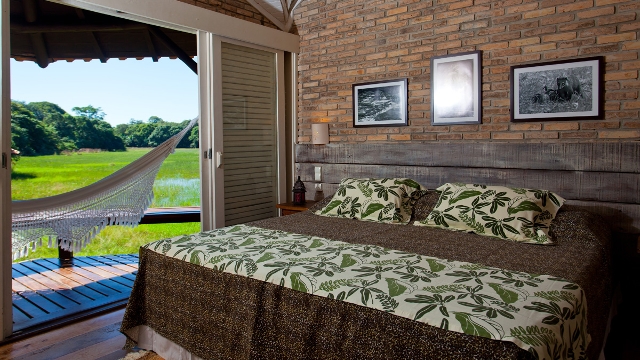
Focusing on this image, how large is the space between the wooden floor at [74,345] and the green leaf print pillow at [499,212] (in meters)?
1.86

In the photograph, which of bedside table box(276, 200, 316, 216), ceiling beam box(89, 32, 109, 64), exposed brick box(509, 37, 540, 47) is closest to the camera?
exposed brick box(509, 37, 540, 47)

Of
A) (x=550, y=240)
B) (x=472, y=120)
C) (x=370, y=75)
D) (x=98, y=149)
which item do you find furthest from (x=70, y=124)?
(x=550, y=240)

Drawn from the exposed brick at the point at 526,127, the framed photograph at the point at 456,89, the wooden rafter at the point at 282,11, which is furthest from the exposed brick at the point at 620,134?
the wooden rafter at the point at 282,11

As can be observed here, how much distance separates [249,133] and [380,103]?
1.16 meters

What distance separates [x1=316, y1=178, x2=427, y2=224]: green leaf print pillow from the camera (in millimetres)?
2904

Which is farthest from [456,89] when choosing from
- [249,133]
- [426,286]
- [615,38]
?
[426,286]

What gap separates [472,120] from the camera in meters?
3.17

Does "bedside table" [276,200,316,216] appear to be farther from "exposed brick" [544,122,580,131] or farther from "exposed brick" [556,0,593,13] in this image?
"exposed brick" [556,0,593,13]

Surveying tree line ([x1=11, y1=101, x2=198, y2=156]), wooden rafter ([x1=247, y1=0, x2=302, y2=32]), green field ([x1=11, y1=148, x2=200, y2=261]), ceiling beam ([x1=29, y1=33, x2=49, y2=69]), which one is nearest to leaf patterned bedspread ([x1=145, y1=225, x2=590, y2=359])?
wooden rafter ([x1=247, y1=0, x2=302, y2=32])

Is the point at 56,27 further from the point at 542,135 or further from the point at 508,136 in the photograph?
the point at 542,135

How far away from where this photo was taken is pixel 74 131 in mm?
7570

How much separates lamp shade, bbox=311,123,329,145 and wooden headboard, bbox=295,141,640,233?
123mm

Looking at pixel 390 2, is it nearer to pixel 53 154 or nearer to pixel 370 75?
pixel 370 75

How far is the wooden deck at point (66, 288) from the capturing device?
2.80 m
